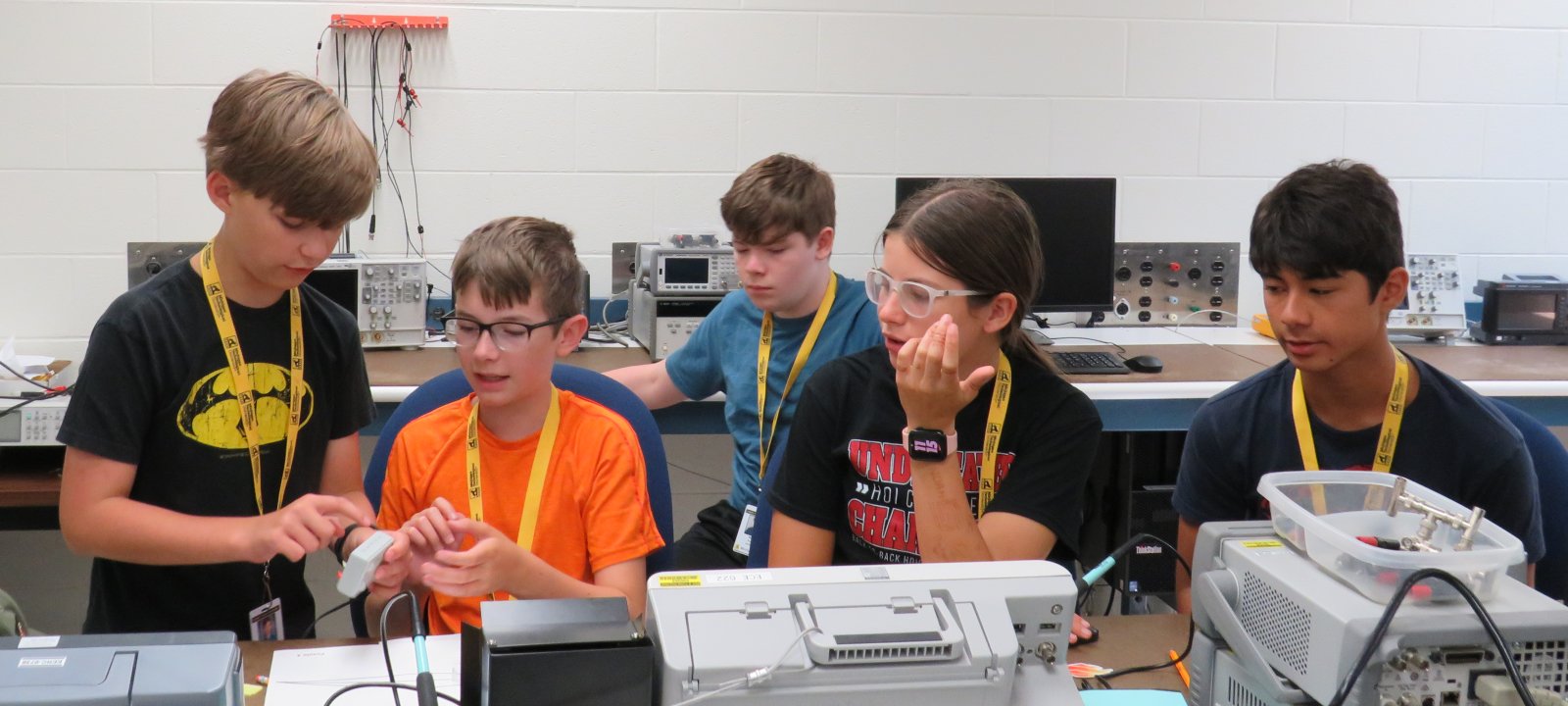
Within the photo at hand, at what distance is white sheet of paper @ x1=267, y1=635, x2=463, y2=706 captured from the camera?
1.29 meters

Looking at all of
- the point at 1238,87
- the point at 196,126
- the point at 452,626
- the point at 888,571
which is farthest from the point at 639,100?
the point at 888,571

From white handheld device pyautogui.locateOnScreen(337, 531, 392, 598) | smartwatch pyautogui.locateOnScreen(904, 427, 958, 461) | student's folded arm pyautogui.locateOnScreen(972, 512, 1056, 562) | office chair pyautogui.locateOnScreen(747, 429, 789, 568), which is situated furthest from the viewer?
office chair pyautogui.locateOnScreen(747, 429, 789, 568)

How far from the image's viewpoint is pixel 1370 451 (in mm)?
1754

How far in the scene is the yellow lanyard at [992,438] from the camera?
1.73 metres

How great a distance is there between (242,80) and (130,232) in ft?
7.71

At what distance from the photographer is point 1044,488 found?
169 centimetres

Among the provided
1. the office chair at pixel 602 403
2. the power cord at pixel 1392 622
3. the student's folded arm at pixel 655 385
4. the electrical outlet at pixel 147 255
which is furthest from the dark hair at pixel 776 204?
the electrical outlet at pixel 147 255

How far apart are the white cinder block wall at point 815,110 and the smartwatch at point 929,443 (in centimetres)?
246

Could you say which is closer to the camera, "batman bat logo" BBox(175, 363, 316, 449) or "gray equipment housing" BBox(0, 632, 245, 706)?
"gray equipment housing" BBox(0, 632, 245, 706)

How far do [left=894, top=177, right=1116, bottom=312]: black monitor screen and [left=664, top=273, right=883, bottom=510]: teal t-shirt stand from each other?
3.44 feet

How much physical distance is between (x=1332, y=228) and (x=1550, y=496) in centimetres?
55

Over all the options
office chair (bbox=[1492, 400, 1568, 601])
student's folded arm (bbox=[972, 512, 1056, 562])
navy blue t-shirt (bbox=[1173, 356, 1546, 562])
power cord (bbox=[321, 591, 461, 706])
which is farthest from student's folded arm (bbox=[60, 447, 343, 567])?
office chair (bbox=[1492, 400, 1568, 601])

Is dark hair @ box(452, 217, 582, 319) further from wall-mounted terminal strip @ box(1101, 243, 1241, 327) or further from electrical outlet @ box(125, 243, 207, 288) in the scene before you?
wall-mounted terminal strip @ box(1101, 243, 1241, 327)

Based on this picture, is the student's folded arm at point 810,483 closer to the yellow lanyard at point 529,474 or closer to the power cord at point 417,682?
the yellow lanyard at point 529,474
